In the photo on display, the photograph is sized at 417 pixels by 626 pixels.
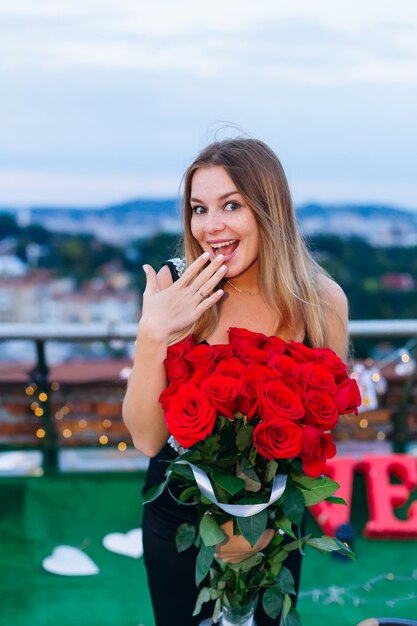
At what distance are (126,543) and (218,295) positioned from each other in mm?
1777

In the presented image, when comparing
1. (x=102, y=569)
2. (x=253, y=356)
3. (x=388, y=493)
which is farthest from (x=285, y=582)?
(x=388, y=493)

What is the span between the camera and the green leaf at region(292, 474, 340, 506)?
3.68ft

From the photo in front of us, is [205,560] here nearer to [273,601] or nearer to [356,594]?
[273,601]

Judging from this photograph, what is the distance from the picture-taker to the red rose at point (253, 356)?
115 cm

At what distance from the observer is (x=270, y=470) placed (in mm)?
1091

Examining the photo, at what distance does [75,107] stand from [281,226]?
16.0 feet

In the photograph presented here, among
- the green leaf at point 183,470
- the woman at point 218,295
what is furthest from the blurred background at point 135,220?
the green leaf at point 183,470

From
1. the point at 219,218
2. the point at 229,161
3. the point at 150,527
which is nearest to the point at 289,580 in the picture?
the point at 150,527

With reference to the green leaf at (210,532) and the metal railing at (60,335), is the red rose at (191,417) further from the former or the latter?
the metal railing at (60,335)

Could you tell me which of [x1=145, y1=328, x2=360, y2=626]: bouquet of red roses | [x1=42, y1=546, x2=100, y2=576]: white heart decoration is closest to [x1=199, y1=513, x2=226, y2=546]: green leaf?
[x1=145, y1=328, x2=360, y2=626]: bouquet of red roses

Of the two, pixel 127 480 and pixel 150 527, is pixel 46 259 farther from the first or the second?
pixel 150 527

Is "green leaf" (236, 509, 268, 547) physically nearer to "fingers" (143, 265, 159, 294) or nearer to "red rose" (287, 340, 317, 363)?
"red rose" (287, 340, 317, 363)

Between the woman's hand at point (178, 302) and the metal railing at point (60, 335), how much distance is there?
1.63 m

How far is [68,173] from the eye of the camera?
6648 mm
